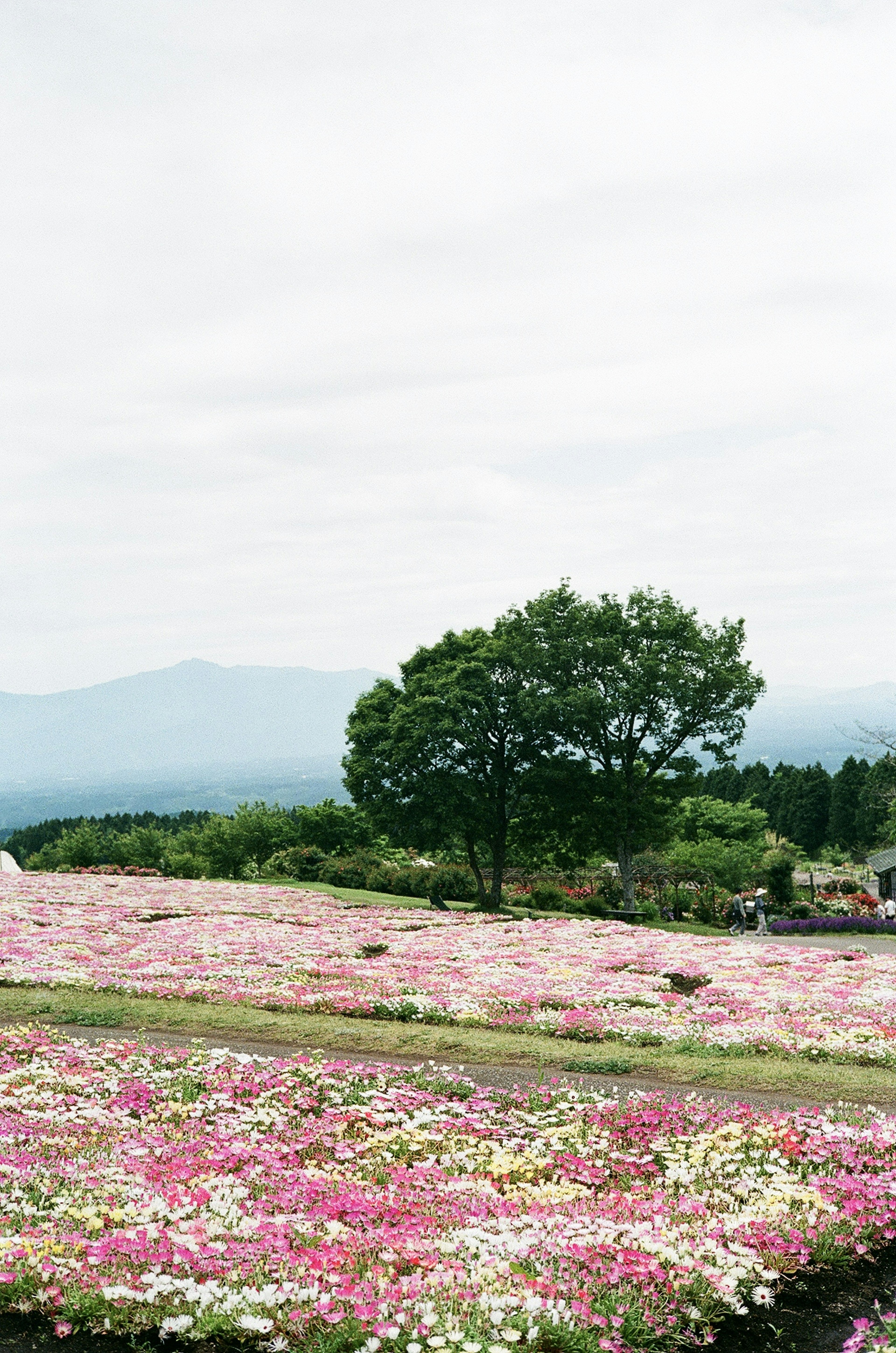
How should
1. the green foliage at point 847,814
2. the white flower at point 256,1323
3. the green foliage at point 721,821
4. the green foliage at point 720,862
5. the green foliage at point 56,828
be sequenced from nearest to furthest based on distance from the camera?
the white flower at point 256,1323 → the green foliage at point 720,862 → the green foliage at point 721,821 → the green foliage at point 847,814 → the green foliage at point 56,828

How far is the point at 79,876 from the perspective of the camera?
181 feet

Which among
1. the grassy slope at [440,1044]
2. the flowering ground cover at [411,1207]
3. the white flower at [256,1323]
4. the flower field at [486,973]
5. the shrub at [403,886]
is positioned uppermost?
the white flower at [256,1323]

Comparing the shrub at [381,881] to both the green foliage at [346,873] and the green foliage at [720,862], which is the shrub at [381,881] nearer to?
the green foliage at [346,873]

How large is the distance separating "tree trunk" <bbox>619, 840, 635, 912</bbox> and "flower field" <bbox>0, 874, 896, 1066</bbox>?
41.4 ft

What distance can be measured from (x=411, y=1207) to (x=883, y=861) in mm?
80690

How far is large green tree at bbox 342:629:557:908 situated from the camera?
163 feet

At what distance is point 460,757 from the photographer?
51.2m

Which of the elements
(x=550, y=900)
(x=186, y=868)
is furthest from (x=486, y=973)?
(x=186, y=868)

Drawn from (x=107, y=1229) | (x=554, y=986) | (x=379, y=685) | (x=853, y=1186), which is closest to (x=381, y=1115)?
(x=107, y=1229)

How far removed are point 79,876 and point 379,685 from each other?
20418 mm

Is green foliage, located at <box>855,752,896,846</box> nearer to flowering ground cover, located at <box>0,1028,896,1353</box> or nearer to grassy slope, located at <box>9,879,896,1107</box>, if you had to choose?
grassy slope, located at <box>9,879,896,1107</box>

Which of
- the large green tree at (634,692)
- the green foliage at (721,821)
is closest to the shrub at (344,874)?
the large green tree at (634,692)

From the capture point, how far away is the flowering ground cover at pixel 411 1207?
6.10 metres

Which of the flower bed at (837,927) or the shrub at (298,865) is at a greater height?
the shrub at (298,865)
